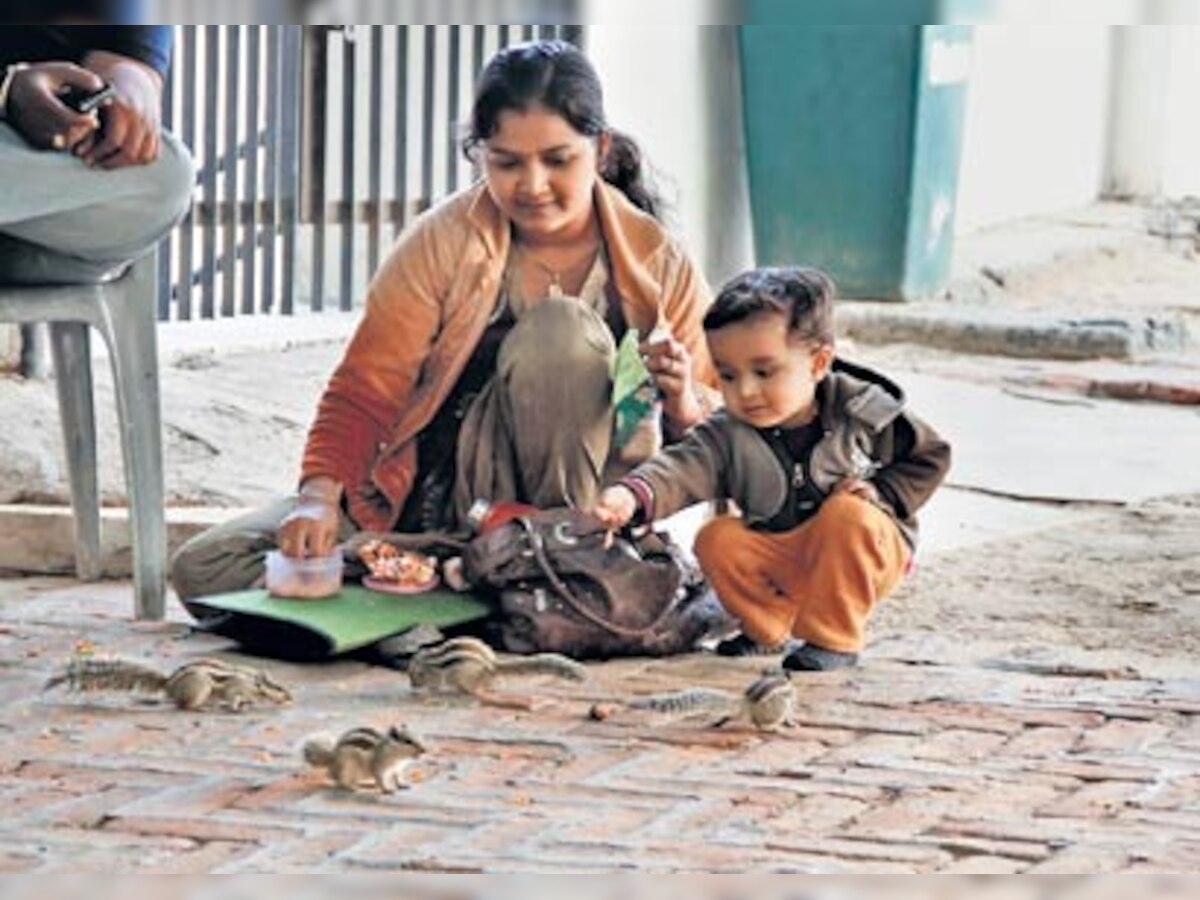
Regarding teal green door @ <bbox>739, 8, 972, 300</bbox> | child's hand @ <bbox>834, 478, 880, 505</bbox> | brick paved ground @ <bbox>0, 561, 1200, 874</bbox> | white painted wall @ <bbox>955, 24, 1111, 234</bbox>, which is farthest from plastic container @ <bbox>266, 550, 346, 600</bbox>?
white painted wall @ <bbox>955, 24, 1111, 234</bbox>

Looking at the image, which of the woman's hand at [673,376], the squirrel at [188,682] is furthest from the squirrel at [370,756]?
the woman's hand at [673,376]

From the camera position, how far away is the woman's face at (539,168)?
4.69m

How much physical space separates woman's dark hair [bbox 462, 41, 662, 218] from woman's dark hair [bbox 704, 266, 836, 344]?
0.41 m

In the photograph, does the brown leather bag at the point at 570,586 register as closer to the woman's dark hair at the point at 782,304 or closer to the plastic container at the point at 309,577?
the plastic container at the point at 309,577

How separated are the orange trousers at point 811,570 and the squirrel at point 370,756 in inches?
43.5

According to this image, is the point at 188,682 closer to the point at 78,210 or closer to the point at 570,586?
the point at 570,586

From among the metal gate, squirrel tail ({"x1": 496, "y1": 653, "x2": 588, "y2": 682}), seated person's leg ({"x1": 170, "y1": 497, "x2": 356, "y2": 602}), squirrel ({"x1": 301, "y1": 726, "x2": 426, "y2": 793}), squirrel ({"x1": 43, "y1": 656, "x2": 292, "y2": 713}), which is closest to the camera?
squirrel ({"x1": 301, "y1": 726, "x2": 426, "y2": 793})

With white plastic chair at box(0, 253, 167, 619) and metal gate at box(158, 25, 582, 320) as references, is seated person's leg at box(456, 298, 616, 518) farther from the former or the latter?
metal gate at box(158, 25, 582, 320)

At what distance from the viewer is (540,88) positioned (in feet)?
15.3

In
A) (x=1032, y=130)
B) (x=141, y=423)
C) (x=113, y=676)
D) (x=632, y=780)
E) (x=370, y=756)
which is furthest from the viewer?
(x=1032, y=130)

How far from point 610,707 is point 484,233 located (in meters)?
0.97

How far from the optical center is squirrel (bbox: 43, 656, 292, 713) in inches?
166

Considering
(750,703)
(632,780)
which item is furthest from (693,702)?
(632,780)

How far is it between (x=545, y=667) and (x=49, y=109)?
1.25 meters
